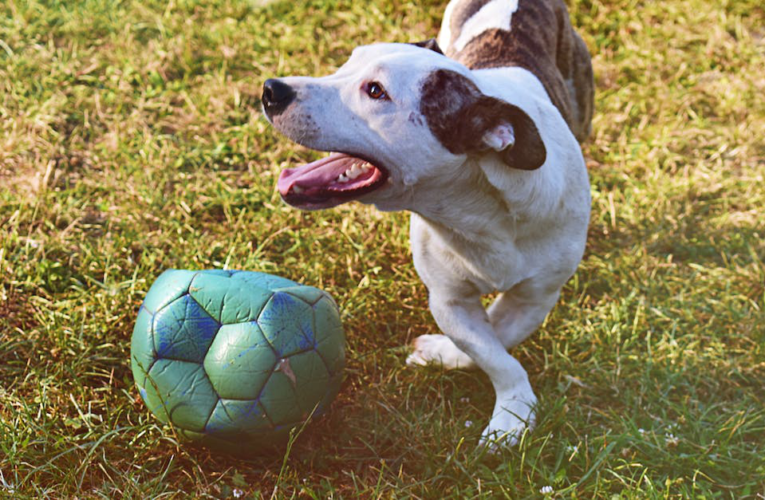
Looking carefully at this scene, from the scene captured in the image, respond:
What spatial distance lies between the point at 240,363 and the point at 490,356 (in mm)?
1015

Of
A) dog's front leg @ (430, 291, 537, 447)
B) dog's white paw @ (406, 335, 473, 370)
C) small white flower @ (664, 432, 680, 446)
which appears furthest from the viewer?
dog's white paw @ (406, 335, 473, 370)

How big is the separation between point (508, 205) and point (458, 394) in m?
0.99

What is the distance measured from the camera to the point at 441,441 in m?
3.01

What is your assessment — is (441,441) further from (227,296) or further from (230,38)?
(230,38)

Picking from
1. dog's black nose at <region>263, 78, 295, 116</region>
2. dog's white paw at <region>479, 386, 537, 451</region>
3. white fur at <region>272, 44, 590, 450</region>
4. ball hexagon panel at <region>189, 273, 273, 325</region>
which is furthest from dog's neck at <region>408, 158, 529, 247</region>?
dog's white paw at <region>479, 386, 537, 451</region>

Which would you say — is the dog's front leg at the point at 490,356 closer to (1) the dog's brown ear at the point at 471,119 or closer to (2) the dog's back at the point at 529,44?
(1) the dog's brown ear at the point at 471,119

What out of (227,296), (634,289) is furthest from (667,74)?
(227,296)

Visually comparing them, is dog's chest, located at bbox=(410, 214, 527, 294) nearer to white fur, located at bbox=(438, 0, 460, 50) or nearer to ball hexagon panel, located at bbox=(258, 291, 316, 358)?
ball hexagon panel, located at bbox=(258, 291, 316, 358)

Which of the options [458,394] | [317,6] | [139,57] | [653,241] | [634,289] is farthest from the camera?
[317,6]

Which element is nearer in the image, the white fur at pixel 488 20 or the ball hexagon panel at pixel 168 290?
the ball hexagon panel at pixel 168 290

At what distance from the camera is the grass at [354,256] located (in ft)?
9.45

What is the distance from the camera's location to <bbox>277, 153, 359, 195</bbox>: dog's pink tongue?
2.56 m

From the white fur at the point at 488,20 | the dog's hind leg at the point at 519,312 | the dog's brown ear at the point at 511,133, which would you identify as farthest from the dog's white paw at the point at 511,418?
the white fur at the point at 488,20

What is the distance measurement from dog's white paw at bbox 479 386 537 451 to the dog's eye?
1304 millimetres
